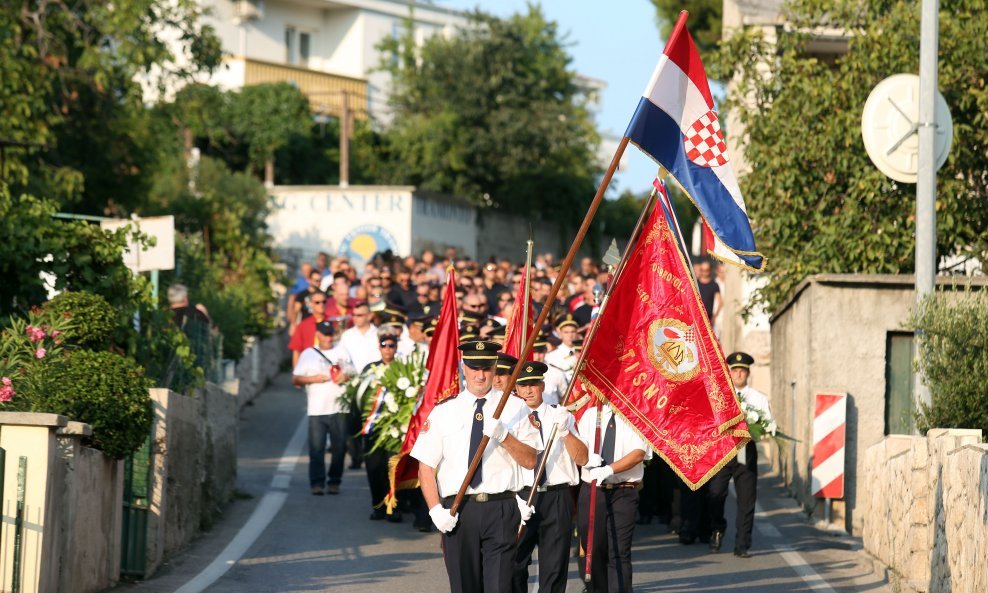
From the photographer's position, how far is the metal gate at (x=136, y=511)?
485 inches

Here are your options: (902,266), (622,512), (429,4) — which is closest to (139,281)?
(622,512)

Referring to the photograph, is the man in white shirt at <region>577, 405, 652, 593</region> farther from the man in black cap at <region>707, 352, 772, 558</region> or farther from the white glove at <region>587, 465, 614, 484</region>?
the man in black cap at <region>707, 352, 772, 558</region>

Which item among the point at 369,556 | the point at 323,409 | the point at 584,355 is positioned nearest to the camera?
the point at 584,355

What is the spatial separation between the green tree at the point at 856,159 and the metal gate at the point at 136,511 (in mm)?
9993

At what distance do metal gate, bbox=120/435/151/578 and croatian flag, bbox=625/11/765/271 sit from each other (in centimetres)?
476

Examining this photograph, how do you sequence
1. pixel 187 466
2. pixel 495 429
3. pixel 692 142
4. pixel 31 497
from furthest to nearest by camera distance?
pixel 187 466 < pixel 692 142 < pixel 31 497 < pixel 495 429

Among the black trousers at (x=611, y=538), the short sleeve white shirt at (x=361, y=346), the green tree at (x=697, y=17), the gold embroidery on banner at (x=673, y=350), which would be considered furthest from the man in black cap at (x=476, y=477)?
the green tree at (x=697, y=17)

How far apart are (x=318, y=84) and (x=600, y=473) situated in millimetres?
41979

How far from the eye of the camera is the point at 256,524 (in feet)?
50.0

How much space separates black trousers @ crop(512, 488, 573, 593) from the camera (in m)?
11.0

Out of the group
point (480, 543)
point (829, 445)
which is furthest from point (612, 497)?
point (829, 445)

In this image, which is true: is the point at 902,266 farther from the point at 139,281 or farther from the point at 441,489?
the point at 441,489

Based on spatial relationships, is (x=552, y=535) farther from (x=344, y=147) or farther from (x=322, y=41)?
(x=322, y=41)

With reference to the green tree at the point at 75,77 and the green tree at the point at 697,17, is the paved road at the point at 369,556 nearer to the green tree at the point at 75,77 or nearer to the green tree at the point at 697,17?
the green tree at the point at 75,77
